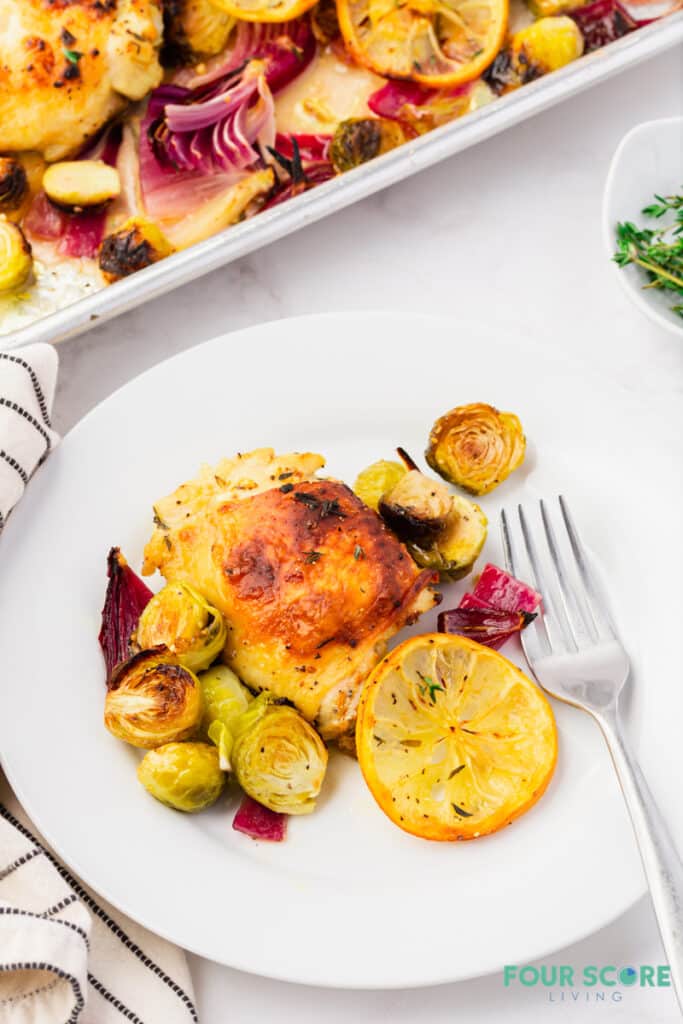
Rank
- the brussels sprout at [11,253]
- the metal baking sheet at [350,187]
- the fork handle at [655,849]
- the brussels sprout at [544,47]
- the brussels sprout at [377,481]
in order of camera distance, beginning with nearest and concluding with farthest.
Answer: the fork handle at [655,849] → the brussels sprout at [377,481] → the metal baking sheet at [350,187] → the brussels sprout at [11,253] → the brussels sprout at [544,47]

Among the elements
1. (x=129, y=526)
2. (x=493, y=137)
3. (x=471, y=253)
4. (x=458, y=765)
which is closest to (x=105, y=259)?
(x=129, y=526)

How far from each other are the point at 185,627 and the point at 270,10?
7.97ft

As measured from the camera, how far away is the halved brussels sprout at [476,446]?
132 inches

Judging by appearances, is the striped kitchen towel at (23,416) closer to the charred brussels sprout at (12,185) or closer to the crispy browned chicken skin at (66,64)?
the charred brussels sprout at (12,185)

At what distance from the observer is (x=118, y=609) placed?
10.3ft

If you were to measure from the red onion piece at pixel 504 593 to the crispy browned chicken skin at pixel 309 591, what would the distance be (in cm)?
21

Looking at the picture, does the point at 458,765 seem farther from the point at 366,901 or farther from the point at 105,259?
the point at 105,259

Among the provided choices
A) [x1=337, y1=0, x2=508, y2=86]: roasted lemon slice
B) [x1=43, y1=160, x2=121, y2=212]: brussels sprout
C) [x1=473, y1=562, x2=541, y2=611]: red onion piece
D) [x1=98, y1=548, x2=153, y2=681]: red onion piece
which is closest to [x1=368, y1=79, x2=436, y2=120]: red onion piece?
[x1=337, y1=0, x2=508, y2=86]: roasted lemon slice

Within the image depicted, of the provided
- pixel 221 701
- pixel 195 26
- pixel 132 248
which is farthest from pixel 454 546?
pixel 195 26

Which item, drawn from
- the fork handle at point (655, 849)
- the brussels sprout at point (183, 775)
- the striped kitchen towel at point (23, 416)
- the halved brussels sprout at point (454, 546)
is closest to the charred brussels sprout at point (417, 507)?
the halved brussels sprout at point (454, 546)

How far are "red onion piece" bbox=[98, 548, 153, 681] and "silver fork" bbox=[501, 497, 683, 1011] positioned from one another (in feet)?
3.50

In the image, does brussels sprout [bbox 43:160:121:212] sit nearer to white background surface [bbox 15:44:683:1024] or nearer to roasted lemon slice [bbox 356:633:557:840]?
white background surface [bbox 15:44:683:1024]

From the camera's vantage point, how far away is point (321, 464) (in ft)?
10.7

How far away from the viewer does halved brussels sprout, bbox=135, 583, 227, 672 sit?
9.48ft
